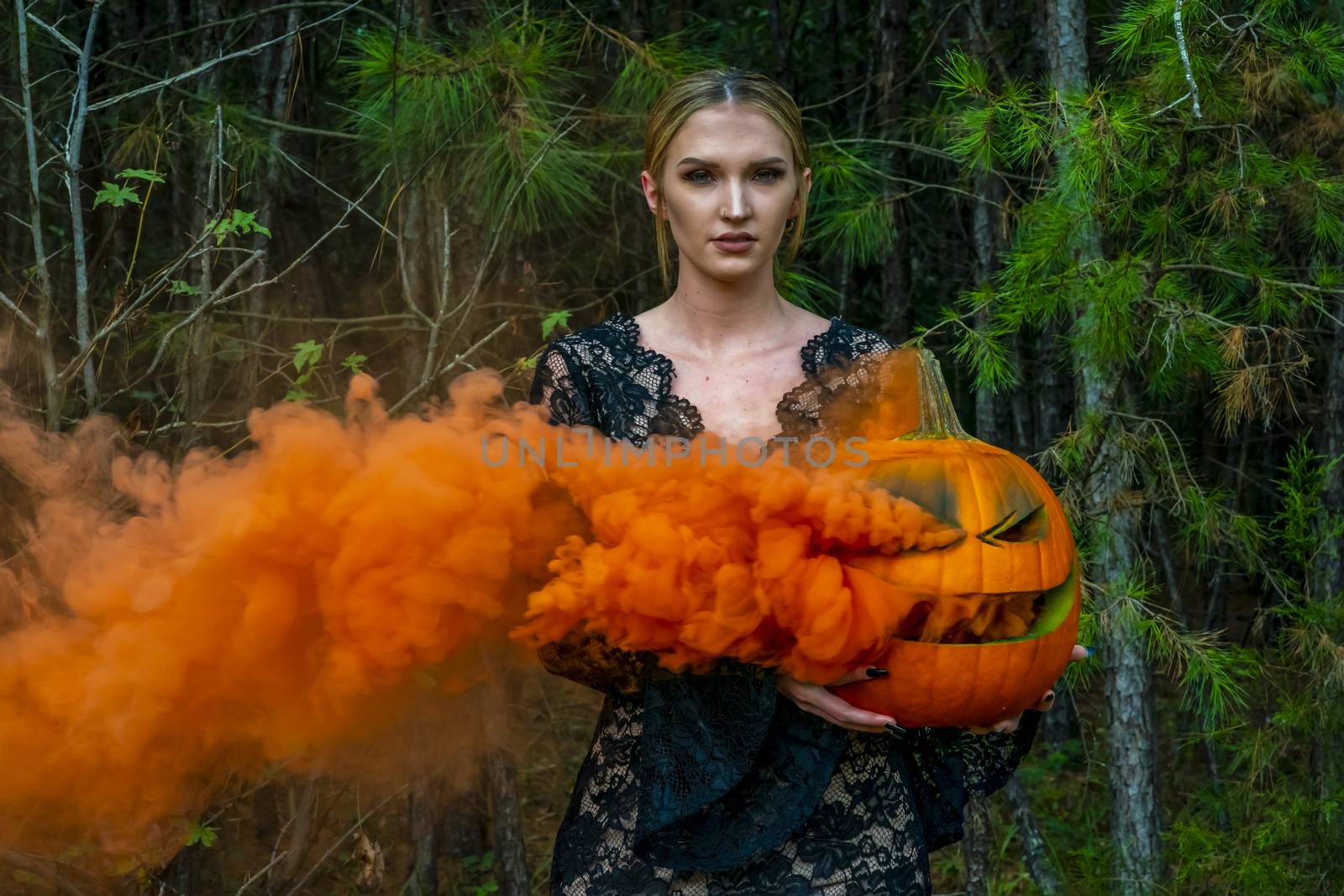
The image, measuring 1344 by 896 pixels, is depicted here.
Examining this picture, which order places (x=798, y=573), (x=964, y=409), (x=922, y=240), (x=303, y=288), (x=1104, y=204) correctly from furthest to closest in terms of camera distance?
(x=964, y=409) < (x=922, y=240) < (x=303, y=288) < (x=1104, y=204) < (x=798, y=573)

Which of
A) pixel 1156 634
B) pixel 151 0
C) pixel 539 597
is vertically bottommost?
pixel 1156 634

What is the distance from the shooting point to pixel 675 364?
2.04 m

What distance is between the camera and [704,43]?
15.3 feet

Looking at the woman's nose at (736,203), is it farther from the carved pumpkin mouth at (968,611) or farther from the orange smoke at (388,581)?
the carved pumpkin mouth at (968,611)

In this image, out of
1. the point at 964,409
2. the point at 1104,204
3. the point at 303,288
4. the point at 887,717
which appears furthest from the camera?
the point at 964,409

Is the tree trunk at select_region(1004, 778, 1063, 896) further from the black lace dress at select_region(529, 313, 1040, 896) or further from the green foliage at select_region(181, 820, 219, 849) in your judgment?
the green foliage at select_region(181, 820, 219, 849)

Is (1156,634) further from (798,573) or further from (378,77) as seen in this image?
(378,77)

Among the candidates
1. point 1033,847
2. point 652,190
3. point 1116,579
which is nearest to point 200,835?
point 652,190

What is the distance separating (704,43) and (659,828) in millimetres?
3460

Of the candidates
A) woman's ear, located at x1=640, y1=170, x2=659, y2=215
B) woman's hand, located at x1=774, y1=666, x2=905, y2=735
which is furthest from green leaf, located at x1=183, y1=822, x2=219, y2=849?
woman's ear, located at x1=640, y1=170, x2=659, y2=215

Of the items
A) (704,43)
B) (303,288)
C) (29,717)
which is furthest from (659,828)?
(704,43)

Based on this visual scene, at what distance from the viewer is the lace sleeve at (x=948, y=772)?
1.99 meters

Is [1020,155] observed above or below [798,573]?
above

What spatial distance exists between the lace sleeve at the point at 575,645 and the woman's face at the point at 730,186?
27 cm
